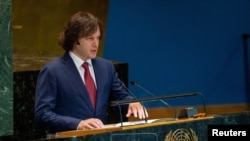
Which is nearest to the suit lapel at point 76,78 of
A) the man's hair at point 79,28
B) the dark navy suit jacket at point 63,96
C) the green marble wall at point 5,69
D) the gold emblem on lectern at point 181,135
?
the dark navy suit jacket at point 63,96

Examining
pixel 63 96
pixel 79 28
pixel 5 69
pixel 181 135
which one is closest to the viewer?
pixel 181 135

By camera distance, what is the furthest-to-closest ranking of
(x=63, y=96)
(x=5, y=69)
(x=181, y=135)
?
1. (x=63, y=96)
2. (x=5, y=69)
3. (x=181, y=135)

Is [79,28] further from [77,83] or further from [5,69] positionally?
[5,69]

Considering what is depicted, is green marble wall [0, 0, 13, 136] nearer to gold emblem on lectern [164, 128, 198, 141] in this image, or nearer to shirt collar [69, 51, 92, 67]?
shirt collar [69, 51, 92, 67]

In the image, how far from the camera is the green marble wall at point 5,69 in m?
3.42

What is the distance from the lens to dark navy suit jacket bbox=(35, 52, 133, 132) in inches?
136

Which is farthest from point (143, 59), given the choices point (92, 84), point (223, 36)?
point (92, 84)

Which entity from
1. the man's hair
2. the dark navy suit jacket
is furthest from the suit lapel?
the man's hair

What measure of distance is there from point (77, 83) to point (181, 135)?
755 millimetres

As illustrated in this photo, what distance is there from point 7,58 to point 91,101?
52 cm

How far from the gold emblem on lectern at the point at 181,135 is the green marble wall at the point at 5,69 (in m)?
0.92

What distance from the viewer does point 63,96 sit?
140 inches

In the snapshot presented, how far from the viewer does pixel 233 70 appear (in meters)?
7.55

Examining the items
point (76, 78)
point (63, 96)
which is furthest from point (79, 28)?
point (63, 96)
